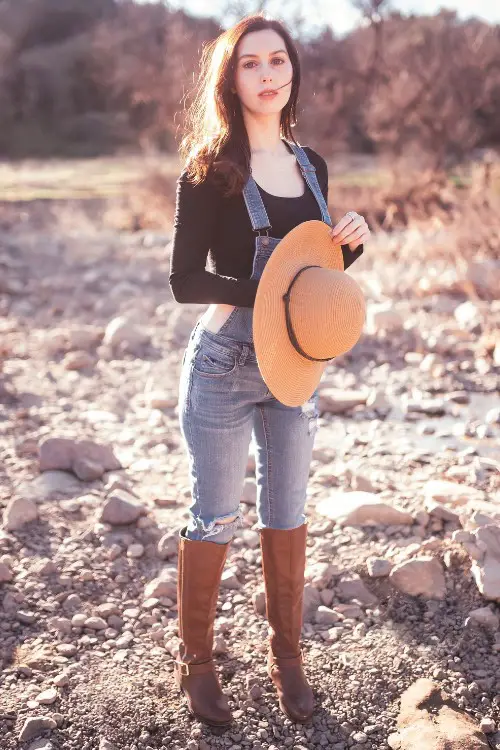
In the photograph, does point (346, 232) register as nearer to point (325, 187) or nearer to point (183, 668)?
point (325, 187)

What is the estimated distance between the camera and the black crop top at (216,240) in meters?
2.12

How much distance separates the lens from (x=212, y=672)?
251 cm

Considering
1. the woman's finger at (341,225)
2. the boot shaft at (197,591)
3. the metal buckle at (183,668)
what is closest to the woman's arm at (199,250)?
the woman's finger at (341,225)

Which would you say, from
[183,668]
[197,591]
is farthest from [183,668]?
[197,591]

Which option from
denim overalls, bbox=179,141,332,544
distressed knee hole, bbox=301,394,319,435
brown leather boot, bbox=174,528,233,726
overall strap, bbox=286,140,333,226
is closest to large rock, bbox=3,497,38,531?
brown leather boot, bbox=174,528,233,726

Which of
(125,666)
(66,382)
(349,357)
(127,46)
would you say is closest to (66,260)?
(66,382)

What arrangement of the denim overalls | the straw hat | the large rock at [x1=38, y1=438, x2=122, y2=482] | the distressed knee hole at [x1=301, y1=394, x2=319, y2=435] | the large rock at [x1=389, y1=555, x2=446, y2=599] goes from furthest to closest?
the large rock at [x1=38, y1=438, x2=122, y2=482] < the large rock at [x1=389, y1=555, x2=446, y2=599] < the distressed knee hole at [x1=301, y1=394, x2=319, y2=435] < the denim overalls < the straw hat

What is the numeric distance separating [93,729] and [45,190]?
15.0 meters

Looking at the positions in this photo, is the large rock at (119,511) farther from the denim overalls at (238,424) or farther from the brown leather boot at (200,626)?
the denim overalls at (238,424)

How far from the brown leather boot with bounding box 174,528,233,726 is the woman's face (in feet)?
4.16

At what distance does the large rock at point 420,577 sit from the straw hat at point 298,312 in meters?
1.17

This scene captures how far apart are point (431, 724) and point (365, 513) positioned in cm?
122

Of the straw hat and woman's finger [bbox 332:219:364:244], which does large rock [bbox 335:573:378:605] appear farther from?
woman's finger [bbox 332:219:364:244]

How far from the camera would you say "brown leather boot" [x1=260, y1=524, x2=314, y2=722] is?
8.09 ft
